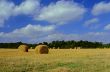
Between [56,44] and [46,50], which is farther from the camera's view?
[56,44]

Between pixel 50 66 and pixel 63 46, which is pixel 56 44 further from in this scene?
pixel 50 66

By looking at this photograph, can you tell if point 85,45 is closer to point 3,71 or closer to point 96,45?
point 96,45

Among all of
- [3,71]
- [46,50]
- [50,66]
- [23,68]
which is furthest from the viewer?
[46,50]

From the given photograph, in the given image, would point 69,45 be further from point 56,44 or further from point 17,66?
point 17,66

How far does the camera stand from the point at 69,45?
274ft

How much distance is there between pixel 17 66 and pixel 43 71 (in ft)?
7.76

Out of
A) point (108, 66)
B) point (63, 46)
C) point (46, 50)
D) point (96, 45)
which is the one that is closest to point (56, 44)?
point (63, 46)

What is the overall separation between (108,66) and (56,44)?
6133 centimetres

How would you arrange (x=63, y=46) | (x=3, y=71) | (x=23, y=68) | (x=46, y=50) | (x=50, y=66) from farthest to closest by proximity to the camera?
(x=63, y=46) → (x=46, y=50) → (x=50, y=66) → (x=23, y=68) → (x=3, y=71)

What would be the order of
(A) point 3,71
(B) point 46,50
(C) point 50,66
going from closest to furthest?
(A) point 3,71 < (C) point 50,66 < (B) point 46,50

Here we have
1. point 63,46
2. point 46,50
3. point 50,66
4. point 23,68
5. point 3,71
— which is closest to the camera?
point 3,71

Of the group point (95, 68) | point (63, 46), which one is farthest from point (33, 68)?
point (63, 46)

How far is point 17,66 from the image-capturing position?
22406 millimetres

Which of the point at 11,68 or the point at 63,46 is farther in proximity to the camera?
the point at 63,46
